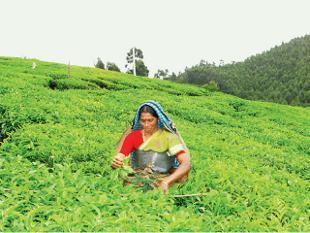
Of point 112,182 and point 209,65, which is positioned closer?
point 112,182

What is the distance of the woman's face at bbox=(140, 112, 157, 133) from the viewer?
303 inches

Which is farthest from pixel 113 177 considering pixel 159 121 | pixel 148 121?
pixel 159 121

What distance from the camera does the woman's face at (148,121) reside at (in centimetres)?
769

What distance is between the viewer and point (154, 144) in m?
7.82

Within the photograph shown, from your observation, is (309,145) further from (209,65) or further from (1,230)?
(209,65)

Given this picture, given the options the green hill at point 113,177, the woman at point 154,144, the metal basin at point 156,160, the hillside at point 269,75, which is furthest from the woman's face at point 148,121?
the hillside at point 269,75

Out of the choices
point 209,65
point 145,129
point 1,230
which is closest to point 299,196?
point 145,129

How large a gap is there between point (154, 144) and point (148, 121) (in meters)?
0.37

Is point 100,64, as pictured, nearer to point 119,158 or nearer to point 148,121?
point 148,121

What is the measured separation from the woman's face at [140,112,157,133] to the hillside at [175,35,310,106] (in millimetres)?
77363

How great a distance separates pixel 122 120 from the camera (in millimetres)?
15289

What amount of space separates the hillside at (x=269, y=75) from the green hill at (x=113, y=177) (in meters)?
70.1

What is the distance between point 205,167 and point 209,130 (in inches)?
275

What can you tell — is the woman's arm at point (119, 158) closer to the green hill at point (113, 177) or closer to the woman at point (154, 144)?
the woman at point (154, 144)
